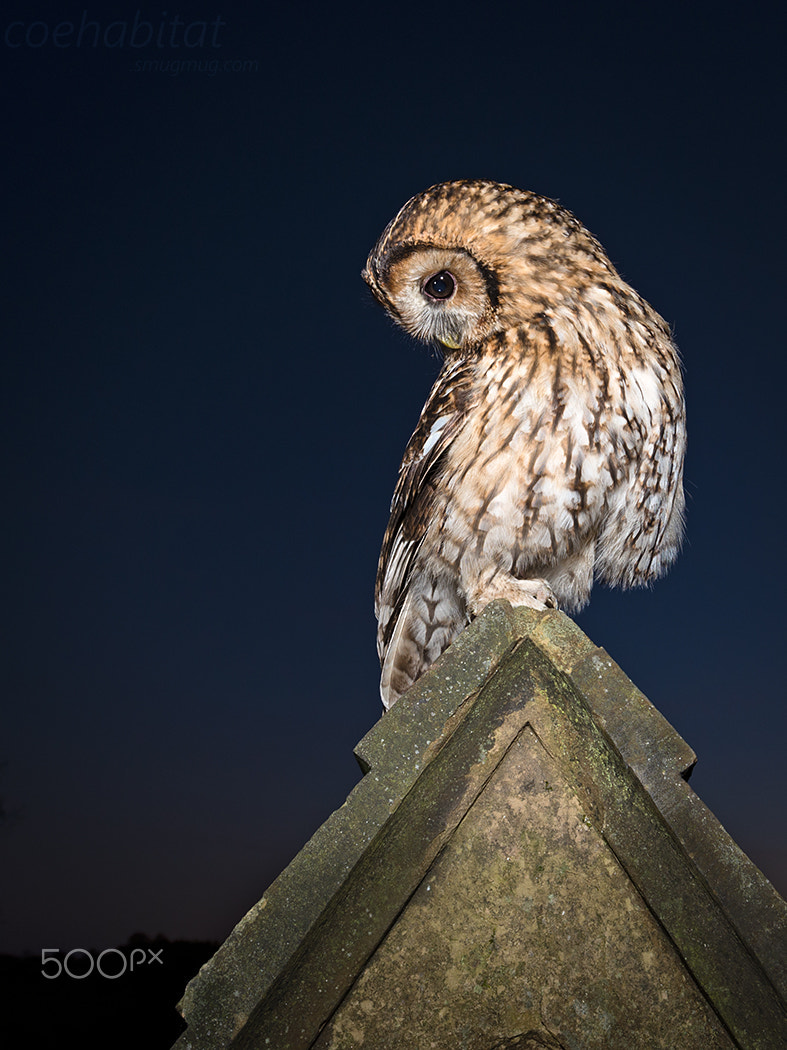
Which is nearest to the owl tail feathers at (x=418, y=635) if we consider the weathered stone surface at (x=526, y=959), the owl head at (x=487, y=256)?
the owl head at (x=487, y=256)

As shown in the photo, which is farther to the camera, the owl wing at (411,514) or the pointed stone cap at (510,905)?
the owl wing at (411,514)

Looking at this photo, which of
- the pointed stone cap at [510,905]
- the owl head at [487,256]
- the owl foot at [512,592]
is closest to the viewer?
the pointed stone cap at [510,905]

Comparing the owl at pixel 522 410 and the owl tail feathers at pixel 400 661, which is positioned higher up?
the owl at pixel 522 410

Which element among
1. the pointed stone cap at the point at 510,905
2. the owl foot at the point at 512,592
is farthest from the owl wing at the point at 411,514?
the pointed stone cap at the point at 510,905

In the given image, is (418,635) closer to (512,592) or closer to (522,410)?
(512,592)

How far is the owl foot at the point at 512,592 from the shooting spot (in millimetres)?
2688

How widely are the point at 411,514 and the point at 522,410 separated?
67 centimetres

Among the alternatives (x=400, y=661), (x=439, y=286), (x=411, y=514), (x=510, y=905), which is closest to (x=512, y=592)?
(x=411, y=514)

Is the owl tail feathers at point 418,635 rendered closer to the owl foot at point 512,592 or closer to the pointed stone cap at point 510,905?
the owl foot at point 512,592

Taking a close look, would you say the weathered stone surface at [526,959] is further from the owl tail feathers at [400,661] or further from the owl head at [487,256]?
the owl head at [487,256]

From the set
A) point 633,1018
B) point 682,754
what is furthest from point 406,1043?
point 682,754

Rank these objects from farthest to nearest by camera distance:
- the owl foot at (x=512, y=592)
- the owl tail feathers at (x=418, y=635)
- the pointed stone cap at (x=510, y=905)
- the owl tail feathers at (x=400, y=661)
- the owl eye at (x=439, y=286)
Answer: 1. the owl tail feathers at (x=400, y=661)
2. the owl tail feathers at (x=418, y=635)
3. the owl eye at (x=439, y=286)
4. the owl foot at (x=512, y=592)
5. the pointed stone cap at (x=510, y=905)

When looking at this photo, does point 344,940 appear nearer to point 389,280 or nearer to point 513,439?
point 513,439

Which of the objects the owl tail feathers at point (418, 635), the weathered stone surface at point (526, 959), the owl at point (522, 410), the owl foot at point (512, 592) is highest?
the owl at point (522, 410)
